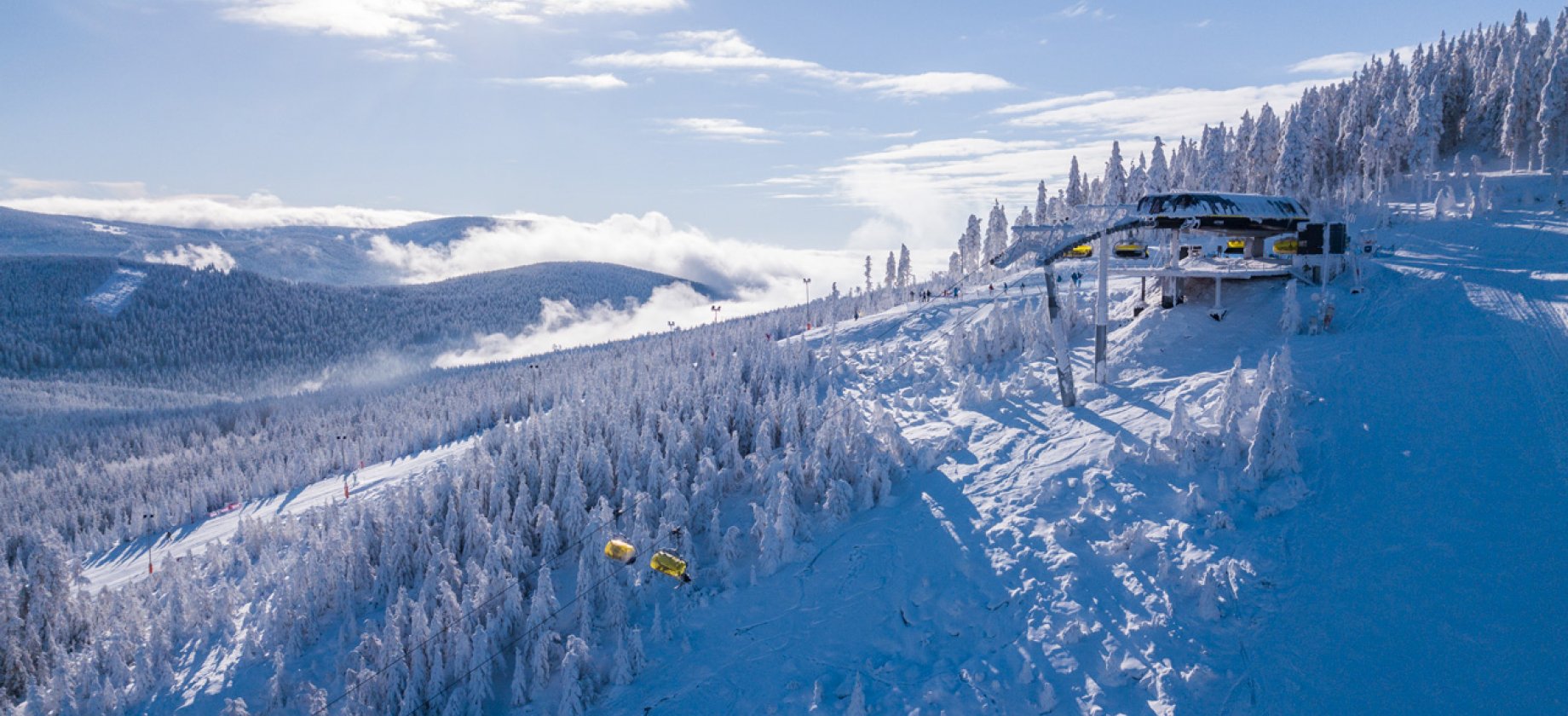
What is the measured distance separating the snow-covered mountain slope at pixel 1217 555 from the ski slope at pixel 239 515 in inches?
1601

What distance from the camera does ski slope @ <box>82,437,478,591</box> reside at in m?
59.5

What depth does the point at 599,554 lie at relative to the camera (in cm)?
3047

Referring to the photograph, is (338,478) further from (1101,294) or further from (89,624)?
(1101,294)

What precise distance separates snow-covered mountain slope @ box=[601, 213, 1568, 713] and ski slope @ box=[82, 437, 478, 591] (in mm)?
40656

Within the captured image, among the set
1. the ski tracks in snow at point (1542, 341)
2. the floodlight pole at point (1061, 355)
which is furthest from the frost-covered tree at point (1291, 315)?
the floodlight pole at point (1061, 355)

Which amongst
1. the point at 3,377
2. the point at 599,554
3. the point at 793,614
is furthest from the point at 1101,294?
the point at 3,377

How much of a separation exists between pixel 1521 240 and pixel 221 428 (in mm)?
155000

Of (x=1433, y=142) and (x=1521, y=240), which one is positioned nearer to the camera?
(x=1521, y=240)

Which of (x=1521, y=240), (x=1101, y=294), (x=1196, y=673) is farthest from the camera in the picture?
(x=1521, y=240)

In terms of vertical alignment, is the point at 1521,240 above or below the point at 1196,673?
above

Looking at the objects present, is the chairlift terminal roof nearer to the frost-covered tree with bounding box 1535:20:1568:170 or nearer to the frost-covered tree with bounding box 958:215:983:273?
the frost-covered tree with bounding box 1535:20:1568:170

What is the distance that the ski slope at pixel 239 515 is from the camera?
5953cm

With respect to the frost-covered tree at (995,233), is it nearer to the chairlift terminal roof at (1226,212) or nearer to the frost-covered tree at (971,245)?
the frost-covered tree at (971,245)

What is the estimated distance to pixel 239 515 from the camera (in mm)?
68938
